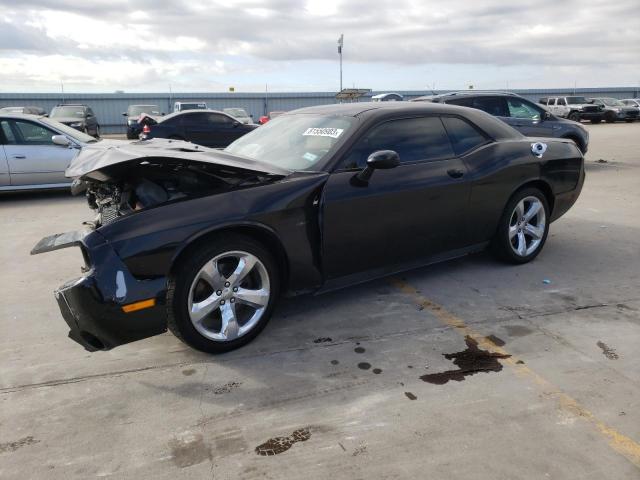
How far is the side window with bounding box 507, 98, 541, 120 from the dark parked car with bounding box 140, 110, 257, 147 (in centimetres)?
808

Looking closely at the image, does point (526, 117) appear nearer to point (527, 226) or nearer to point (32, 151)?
point (527, 226)

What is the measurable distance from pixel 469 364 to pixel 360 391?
75 centimetres

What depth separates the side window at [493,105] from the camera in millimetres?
10547

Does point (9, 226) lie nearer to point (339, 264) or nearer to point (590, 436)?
point (339, 264)

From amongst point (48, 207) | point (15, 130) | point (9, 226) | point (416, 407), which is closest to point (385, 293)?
point (416, 407)

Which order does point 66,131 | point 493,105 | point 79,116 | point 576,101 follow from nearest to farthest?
1. point 66,131
2. point 493,105
3. point 79,116
4. point 576,101

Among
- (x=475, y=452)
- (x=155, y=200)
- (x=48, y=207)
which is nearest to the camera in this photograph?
(x=475, y=452)

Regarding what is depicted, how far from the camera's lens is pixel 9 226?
7.00m

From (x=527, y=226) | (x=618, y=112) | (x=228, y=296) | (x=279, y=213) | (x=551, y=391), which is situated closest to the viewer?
(x=551, y=391)

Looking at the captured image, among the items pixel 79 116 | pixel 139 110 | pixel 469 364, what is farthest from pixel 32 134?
pixel 139 110

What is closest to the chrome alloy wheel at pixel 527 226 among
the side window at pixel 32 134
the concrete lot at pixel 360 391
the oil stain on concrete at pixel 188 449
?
the concrete lot at pixel 360 391

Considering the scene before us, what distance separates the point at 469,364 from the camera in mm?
3191

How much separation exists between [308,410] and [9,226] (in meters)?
6.02

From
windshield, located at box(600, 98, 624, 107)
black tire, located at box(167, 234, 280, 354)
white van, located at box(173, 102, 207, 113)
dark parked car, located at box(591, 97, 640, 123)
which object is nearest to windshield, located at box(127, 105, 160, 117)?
white van, located at box(173, 102, 207, 113)
